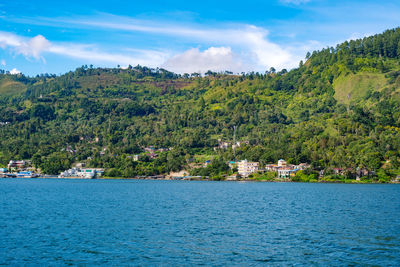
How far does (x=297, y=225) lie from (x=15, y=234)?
1138 inches

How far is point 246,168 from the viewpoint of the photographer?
166500mm

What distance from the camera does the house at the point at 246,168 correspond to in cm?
16512

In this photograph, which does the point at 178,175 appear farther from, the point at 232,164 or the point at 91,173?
the point at 91,173

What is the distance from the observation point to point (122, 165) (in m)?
190

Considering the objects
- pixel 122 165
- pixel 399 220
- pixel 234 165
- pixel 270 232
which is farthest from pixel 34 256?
pixel 122 165

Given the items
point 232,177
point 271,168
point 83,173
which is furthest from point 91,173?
point 271,168

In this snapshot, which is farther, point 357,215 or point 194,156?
point 194,156

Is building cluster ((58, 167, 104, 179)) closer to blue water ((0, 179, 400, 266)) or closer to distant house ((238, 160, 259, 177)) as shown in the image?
distant house ((238, 160, 259, 177))

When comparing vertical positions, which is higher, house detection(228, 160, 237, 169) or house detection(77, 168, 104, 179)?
house detection(228, 160, 237, 169)

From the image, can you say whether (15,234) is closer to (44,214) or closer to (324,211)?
(44,214)

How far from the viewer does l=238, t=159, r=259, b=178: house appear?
16512cm

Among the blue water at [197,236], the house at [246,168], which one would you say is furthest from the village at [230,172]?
the blue water at [197,236]

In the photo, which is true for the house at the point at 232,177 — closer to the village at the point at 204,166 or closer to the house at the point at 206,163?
the village at the point at 204,166

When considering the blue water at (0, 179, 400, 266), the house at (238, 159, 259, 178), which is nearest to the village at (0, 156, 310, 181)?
the house at (238, 159, 259, 178)
